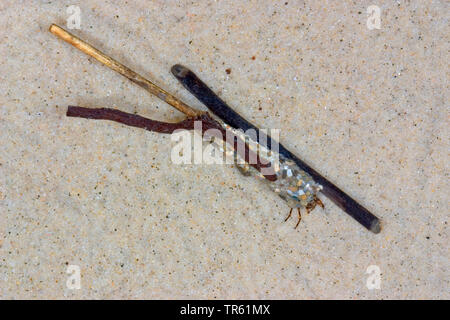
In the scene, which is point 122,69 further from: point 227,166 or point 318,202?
point 318,202

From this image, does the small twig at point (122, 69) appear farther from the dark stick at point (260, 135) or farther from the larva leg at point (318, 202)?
the larva leg at point (318, 202)

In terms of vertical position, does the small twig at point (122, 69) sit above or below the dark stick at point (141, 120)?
above

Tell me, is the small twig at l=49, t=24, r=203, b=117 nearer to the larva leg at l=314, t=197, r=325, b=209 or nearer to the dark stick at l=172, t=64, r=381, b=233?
the dark stick at l=172, t=64, r=381, b=233

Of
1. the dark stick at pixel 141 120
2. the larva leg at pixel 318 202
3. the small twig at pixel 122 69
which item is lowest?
the larva leg at pixel 318 202

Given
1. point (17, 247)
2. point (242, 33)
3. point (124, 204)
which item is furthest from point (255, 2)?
point (17, 247)

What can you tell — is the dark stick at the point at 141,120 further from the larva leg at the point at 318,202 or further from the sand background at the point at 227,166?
the larva leg at the point at 318,202

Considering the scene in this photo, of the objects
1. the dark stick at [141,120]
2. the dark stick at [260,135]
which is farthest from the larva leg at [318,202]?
the dark stick at [141,120]

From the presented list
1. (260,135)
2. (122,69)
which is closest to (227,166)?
(260,135)

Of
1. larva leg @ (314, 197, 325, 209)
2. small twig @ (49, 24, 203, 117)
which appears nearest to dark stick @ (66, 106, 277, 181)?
small twig @ (49, 24, 203, 117)
